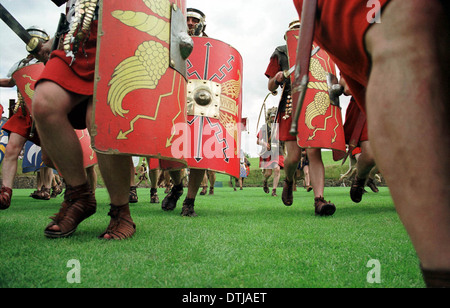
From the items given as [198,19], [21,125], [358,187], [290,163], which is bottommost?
[358,187]

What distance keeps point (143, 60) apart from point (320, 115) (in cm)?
209

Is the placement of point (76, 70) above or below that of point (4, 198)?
above

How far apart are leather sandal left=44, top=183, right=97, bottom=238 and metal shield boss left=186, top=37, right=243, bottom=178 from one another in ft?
3.70

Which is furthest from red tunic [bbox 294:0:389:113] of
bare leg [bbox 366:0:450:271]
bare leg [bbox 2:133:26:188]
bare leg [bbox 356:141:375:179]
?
bare leg [bbox 2:133:26:188]

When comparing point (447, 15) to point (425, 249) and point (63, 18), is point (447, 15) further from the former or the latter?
point (63, 18)

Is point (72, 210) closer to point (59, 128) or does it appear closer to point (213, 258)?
point (59, 128)

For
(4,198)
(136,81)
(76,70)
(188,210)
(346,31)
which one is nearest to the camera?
(346,31)

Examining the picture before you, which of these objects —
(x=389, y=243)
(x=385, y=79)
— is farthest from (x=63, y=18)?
(x=389, y=243)

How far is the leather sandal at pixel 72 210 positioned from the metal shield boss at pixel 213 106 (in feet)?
3.70

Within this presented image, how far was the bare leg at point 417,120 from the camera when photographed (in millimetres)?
567

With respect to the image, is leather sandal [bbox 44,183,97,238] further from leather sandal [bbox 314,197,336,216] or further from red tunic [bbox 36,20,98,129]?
leather sandal [bbox 314,197,336,216]

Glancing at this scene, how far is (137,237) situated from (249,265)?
0.84 m

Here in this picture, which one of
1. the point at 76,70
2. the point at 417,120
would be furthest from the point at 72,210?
the point at 417,120

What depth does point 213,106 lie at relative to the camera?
2906mm
